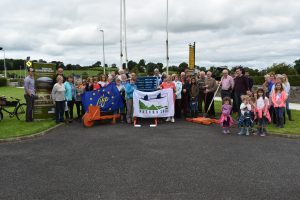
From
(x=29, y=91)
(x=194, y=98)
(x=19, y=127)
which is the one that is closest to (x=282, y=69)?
(x=194, y=98)

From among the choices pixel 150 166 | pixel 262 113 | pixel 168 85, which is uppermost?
pixel 168 85

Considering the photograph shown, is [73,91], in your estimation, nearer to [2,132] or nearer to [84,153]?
[2,132]

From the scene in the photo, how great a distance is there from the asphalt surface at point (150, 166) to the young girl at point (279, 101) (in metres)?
1.96

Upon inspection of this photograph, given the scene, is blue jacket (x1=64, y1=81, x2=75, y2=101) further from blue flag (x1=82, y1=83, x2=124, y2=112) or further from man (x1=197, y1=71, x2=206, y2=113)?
man (x1=197, y1=71, x2=206, y2=113)

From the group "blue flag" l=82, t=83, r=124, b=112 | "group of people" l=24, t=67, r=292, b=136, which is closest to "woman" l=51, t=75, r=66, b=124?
"group of people" l=24, t=67, r=292, b=136

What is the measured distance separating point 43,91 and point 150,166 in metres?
8.39

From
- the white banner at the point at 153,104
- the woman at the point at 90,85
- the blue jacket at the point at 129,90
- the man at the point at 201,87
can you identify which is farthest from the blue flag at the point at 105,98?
the man at the point at 201,87

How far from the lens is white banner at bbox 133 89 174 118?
13516 millimetres

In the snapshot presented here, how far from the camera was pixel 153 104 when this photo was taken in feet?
44.7

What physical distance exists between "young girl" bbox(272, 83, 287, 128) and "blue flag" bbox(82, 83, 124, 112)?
5.80 m

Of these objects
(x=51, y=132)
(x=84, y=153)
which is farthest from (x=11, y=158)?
(x=51, y=132)

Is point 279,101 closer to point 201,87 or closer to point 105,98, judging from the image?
point 201,87

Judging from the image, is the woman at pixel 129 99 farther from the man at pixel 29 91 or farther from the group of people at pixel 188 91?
the man at pixel 29 91

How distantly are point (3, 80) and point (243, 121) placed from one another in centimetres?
5938
